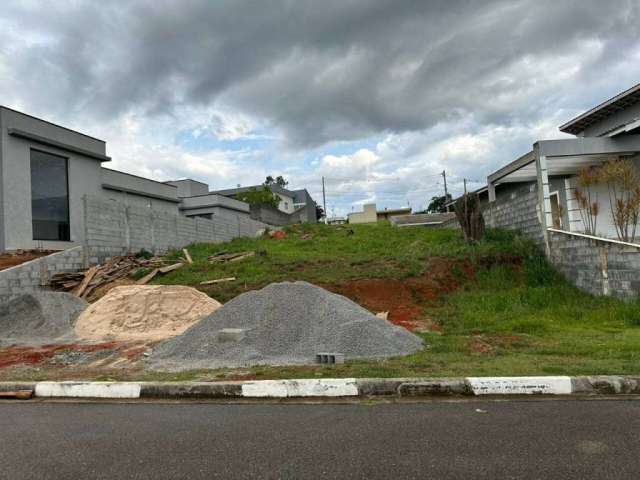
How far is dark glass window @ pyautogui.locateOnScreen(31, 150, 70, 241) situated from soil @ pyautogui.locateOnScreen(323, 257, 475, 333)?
1199 centimetres

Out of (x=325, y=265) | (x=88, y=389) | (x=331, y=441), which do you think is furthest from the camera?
(x=325, y=265)

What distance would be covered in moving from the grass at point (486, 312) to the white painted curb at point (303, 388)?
426 millimetres

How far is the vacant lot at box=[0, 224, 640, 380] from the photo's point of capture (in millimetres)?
5957

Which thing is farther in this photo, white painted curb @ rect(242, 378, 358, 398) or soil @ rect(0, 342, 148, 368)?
soil @ rect(0, 342, 148, 368)

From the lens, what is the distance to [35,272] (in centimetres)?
1195

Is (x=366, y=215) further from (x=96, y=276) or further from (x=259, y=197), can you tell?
→ (x=96, y=276)

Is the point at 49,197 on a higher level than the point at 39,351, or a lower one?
higher

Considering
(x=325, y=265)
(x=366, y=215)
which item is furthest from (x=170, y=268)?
(x=366, y=215)

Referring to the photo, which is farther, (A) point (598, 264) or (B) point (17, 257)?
(B) point (17, 257)

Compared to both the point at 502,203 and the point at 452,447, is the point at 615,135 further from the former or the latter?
the point at 452,447

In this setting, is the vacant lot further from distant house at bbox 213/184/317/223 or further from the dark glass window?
distant house at bbox 213/184/317/223

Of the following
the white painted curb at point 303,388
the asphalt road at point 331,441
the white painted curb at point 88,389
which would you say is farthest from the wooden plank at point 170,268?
the white painted curb at point 303,388

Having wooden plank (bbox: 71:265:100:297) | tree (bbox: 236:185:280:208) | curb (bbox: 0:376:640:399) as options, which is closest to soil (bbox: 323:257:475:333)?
curb (bbox: 0:376:640:399)

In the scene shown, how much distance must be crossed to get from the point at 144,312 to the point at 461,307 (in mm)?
7520
